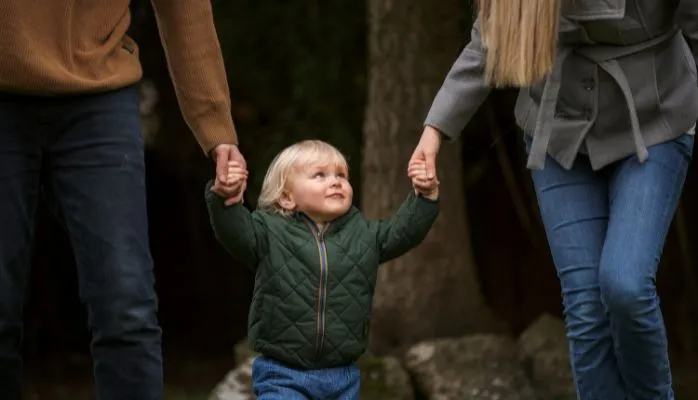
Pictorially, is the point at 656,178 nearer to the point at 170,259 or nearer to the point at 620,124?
the point at 620,124

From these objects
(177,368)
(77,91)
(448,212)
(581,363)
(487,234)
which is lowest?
(177,368)

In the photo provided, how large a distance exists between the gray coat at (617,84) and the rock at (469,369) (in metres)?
2.13

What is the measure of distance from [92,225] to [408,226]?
1.01m

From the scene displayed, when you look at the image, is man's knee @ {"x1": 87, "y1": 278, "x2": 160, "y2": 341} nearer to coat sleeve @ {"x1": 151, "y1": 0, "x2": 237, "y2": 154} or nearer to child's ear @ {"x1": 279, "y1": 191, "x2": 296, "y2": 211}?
coat sleeve @ {"x1": 151, "y1": 0, "x2": 237, "y2": 154}

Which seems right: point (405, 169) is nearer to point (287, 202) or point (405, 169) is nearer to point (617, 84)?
point (287, 202)

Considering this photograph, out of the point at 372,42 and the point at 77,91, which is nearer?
the point at 77,91

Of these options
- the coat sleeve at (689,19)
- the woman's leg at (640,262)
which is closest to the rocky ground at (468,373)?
the woman's leg at (640,262)

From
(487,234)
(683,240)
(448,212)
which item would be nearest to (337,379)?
(448,212)

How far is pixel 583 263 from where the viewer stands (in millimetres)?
3957

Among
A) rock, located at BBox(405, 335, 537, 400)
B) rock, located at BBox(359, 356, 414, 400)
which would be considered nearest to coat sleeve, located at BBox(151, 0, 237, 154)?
rock, located at BBox(359, 356, 414, 400)

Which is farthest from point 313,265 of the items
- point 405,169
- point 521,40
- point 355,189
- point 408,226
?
point 355,189

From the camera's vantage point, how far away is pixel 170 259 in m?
9.72

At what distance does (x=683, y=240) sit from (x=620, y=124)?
4.10m

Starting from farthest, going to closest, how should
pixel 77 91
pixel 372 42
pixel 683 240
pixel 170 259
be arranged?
1. pixel 170 259
2. pixel 683 240
3. pixel 372 42
4. pixel 77 91
